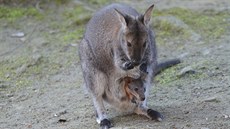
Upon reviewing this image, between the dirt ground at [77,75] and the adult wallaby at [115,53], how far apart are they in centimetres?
29

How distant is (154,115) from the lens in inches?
223

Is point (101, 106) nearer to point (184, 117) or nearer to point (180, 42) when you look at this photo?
point (184, 117)

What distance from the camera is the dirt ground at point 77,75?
5.87 metres

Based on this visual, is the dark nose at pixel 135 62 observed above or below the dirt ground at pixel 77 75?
above

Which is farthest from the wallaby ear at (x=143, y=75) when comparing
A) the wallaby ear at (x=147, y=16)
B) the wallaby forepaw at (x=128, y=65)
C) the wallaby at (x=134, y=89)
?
the wallaby ear at (x=147, y=16)

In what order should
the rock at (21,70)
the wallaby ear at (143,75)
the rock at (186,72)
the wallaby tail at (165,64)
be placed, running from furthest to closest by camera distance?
1. the rock at (21,70)
2. the wallaby tail at (165,64)
3. the rock at (186,72)
4. the wallaby ear at (143,75)

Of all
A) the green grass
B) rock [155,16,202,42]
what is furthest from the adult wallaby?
the green grass

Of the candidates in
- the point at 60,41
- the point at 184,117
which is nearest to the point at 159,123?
the point at 184,117

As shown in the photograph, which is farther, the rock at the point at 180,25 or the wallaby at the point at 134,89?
the rock at the point at 180,25

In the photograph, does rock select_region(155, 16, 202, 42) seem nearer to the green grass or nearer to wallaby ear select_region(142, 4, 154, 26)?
the green grass

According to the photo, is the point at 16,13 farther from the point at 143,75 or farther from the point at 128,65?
the point at 128,65

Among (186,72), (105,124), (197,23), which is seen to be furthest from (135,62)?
(197,23)

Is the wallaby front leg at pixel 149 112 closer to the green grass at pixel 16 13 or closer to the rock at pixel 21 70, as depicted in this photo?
the rock at pixel 21 70

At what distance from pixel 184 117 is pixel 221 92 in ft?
2.27
